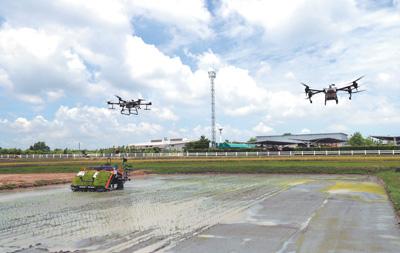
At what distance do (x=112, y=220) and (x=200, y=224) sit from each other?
2815 mm

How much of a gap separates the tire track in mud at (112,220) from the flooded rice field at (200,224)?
0.07 ft

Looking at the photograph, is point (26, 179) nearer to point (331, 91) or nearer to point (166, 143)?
point (331, 91)

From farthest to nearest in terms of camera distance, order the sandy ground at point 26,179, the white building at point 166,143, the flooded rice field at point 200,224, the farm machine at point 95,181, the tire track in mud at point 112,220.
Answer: the white building at point 166,143 < the sandy ground at point 26,179 < the farm machine at point 95,181 < the tire track in mud at point 112,220 < the flooded rice field at point 200,224

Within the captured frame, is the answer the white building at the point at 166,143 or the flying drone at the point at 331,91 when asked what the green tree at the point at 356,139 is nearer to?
the white building at the point at 166,143

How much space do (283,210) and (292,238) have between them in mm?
5588

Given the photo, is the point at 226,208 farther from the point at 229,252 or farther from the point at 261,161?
the point at 261,161

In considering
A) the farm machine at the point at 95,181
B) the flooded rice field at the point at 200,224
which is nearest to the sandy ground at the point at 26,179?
the farm machine at the point at 95,181

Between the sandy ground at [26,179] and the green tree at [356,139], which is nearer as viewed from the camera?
the sandy ground at [26,179]

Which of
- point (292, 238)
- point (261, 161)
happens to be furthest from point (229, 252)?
point (261, 161)

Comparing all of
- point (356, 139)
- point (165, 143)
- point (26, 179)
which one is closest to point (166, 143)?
point (165, 143)

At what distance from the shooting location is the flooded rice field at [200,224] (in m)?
10.3

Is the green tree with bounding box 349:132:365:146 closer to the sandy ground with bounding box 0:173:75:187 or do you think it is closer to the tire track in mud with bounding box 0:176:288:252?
the sandy ground with bounding box 0:173:75:187

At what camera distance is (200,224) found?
527 inches

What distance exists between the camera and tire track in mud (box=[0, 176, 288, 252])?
1070cm
